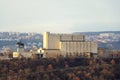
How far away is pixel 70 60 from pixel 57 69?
14.4 feet

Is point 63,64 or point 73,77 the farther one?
point 63,64

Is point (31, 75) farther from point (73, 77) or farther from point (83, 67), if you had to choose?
point (83, 67)

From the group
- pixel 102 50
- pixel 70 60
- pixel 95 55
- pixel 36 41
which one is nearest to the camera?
pixel 70 60

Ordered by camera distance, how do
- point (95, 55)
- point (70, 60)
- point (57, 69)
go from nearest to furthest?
point (57, 69) < point (70, 60) < point (95, 55)

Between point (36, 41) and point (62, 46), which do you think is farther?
point (36, 41)

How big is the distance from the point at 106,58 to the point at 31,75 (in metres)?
12.7

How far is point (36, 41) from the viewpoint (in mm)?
107562

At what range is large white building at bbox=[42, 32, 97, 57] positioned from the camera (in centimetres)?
5653

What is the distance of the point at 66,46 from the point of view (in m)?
56.9

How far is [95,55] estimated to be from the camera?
186ft

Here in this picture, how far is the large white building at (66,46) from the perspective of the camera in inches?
2226

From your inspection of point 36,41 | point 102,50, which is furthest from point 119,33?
point 102,50

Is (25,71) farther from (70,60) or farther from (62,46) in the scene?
(62,46)

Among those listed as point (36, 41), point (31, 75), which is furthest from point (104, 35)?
point (31, 75)
